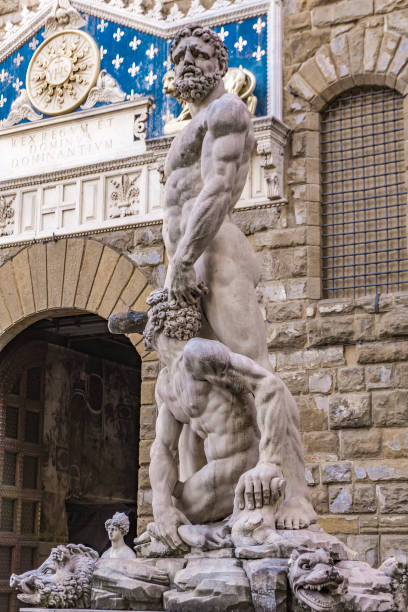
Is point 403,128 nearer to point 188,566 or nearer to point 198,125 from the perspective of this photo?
point 198,125

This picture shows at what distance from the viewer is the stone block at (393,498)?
872 cm

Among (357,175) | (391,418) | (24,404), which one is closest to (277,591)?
(391,418)

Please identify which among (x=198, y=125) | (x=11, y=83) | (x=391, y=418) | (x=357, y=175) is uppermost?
(x=11, y=83)

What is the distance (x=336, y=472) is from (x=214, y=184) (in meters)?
4.05

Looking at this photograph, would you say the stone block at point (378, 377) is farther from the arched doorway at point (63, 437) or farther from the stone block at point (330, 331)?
the arched doorway at point (63, 437)

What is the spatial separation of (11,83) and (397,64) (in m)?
4.49

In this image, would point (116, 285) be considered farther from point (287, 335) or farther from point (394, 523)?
point (394, 523)

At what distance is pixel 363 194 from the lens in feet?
31.9

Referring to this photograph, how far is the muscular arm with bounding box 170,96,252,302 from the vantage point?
566 centimetres

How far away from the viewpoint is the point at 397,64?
957 cm

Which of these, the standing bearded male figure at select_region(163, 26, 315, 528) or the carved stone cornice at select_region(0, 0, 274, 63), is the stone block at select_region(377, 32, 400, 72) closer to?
the carved stone cornice at select_region(0, 0, 274, 63)

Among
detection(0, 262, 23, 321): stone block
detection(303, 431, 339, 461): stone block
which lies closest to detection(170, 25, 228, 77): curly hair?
detection(303, 431, 339, 461): stone block

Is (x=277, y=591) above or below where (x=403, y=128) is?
below

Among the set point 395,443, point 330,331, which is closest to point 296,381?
point 330,331
